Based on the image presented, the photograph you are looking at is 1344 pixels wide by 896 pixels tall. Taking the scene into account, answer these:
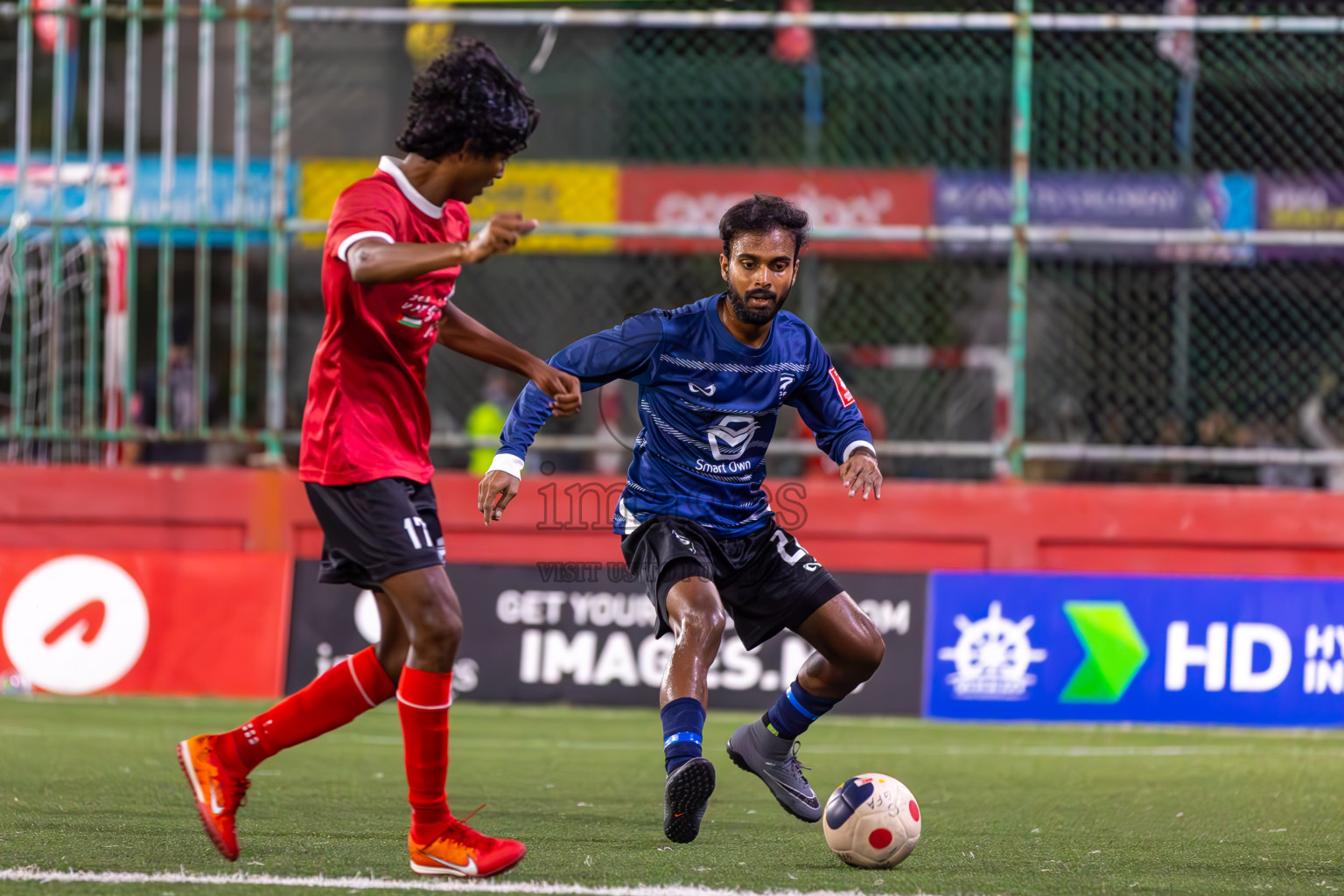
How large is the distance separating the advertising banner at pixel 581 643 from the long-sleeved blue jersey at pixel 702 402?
413cm

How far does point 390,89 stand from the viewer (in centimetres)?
1191

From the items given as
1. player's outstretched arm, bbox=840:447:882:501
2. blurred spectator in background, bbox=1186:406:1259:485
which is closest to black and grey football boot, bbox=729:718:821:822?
player's outstretched arm, bbox=840:447:882:501

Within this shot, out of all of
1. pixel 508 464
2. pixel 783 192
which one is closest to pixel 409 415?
pixel 508 464

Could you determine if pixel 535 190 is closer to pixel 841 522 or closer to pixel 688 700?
pixel 841 522

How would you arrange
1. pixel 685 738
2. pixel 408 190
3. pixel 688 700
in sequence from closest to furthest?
pixel 408 190
pixel 685 738
pixel 688 700

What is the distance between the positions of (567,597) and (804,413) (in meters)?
4.15

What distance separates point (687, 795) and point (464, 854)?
2.04 ft

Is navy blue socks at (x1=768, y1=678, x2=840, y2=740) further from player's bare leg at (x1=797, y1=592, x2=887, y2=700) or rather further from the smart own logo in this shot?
the smart own logo

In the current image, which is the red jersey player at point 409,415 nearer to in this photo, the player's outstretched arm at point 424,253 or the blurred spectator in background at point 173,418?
the player's outstretched arm at point 424,253

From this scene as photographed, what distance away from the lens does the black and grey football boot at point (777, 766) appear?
5090 millimetres

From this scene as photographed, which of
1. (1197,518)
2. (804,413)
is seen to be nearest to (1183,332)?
(1197,518)

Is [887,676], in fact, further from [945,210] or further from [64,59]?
[64,59]

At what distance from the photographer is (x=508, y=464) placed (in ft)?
15.5

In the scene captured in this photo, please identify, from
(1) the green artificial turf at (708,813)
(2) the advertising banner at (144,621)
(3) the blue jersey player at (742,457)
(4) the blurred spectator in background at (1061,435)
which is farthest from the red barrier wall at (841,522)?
(3) the blue jersey player at (742,457)
